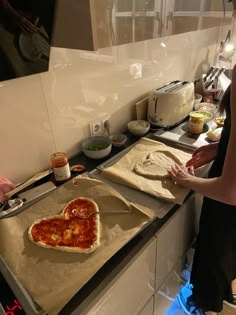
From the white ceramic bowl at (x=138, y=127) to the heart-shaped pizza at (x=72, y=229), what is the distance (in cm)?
61

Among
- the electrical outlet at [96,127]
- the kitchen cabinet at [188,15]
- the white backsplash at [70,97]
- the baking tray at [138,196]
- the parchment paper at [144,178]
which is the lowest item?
the baking tray at [138,196]

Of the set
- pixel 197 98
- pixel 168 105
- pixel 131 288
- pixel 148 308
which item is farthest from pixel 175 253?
pixel 197 98

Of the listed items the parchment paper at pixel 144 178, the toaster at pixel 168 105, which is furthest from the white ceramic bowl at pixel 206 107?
the parchment paper at pixel 144 178

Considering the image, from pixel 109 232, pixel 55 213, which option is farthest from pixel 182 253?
pixel 55 213

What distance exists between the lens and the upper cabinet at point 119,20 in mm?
605

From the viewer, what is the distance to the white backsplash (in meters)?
0.91

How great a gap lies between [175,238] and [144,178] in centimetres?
27

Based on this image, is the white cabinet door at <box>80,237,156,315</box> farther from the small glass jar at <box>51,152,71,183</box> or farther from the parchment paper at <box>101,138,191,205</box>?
the small glass jar at <box>51,152,71,183</box>

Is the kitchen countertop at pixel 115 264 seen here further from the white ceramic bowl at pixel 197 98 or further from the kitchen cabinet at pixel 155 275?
the white ceramic bowl at pixel 197 98

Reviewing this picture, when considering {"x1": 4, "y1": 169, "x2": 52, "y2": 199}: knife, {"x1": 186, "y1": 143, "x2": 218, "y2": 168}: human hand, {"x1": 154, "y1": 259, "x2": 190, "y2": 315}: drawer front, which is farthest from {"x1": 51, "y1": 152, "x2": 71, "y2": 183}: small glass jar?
{"x1": 154, "y1": 259, "x2": 190, "y2": 315}: drawer front

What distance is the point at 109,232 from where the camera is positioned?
0.75m

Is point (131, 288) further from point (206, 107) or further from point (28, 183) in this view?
point (206, 107)

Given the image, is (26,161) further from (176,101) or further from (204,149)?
(176,101)

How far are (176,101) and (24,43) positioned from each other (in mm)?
880
